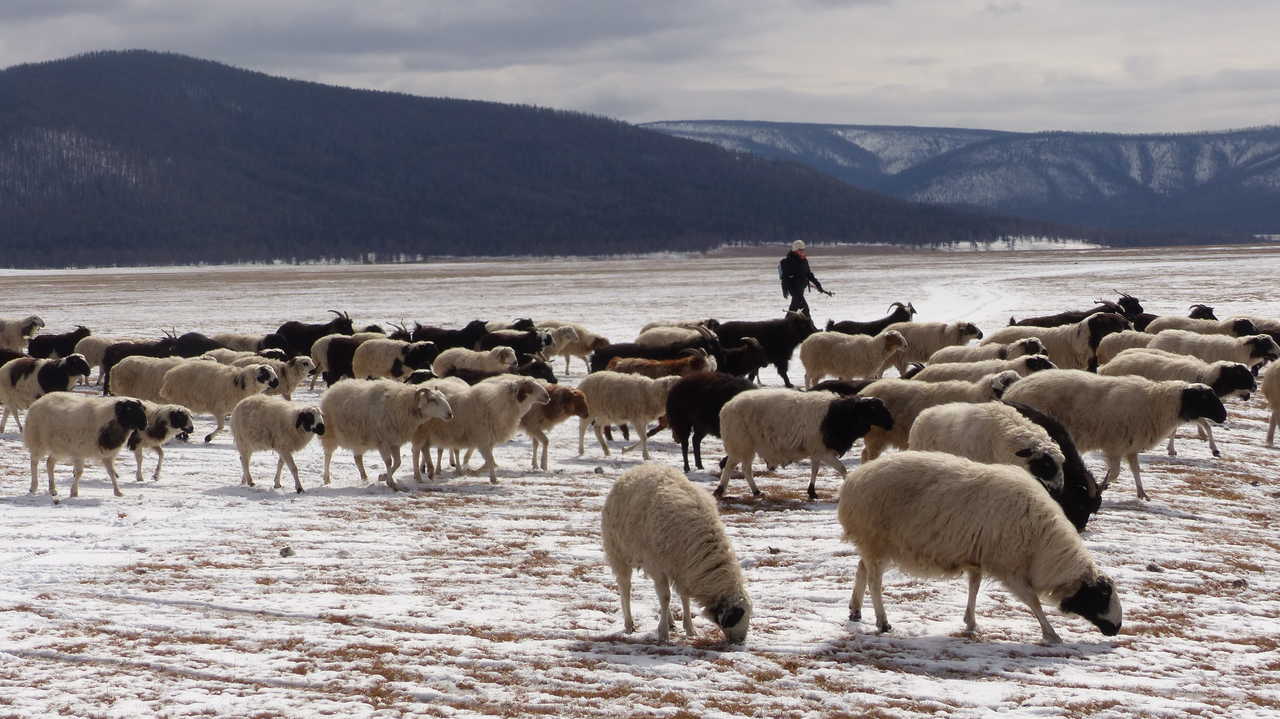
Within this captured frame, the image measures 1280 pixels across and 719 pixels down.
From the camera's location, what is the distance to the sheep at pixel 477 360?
64.0 ft

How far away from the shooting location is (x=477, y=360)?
64.7 feet

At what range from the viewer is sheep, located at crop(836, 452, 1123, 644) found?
25.4 feet

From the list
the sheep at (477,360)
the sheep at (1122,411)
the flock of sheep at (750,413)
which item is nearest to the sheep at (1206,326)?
the flock of sheep at (750,413)

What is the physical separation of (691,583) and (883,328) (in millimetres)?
16124

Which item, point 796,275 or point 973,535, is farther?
point 796,275

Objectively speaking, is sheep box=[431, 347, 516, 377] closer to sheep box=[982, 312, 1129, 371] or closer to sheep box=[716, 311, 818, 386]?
sheep box=[716, 311, 818, 386]

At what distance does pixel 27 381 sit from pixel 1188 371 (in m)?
15.3

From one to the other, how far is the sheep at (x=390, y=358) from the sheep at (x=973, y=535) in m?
13.8

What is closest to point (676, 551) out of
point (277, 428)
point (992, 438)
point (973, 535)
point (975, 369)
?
point (973, 535)

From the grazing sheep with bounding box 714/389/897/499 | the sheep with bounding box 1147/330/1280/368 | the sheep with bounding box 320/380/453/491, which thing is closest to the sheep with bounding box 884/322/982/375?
the sheep with bounding box 1147/330/1280/368

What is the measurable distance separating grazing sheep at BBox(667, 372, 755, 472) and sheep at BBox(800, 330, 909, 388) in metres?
6.39

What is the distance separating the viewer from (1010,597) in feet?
29.5

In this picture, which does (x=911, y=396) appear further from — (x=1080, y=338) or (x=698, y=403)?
(x=1080, y=338)

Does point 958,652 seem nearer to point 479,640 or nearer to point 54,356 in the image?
point 479,640
